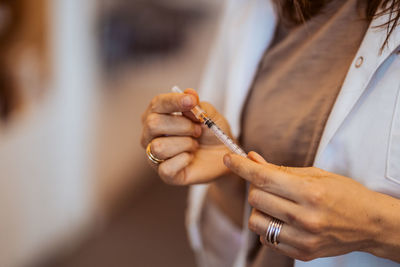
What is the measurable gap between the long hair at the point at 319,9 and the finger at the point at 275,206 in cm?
29

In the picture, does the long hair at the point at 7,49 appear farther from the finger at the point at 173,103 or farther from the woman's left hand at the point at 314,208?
the woman's left hand at the point at 314,208

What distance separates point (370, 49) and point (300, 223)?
1.00 ft

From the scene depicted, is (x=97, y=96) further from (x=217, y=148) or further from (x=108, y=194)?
(x=217, y=148)

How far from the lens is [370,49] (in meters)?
0.50

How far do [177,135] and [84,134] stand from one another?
1.25 m

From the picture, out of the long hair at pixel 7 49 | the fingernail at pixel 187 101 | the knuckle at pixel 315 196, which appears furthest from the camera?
the long hair at pixel 7 49

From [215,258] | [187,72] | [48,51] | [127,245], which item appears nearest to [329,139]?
[215,258]

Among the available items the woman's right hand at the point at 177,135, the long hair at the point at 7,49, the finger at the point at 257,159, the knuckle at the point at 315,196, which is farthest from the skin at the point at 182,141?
the long hair at the point at 7,49

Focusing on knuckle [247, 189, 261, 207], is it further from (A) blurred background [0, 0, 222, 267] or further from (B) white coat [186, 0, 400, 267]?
(A) blurred background [0, 0, 222, 267]

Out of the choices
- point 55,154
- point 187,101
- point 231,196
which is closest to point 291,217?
point 187,101

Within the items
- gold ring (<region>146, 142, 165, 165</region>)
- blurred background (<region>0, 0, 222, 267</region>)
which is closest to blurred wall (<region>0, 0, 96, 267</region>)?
blurred background (<region>0, 0, 222, 267</region>)

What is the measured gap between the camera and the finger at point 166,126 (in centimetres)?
54

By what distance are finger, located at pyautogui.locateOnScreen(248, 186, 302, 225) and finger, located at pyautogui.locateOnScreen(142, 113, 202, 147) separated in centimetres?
18

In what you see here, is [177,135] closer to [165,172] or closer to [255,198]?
[165,172]
